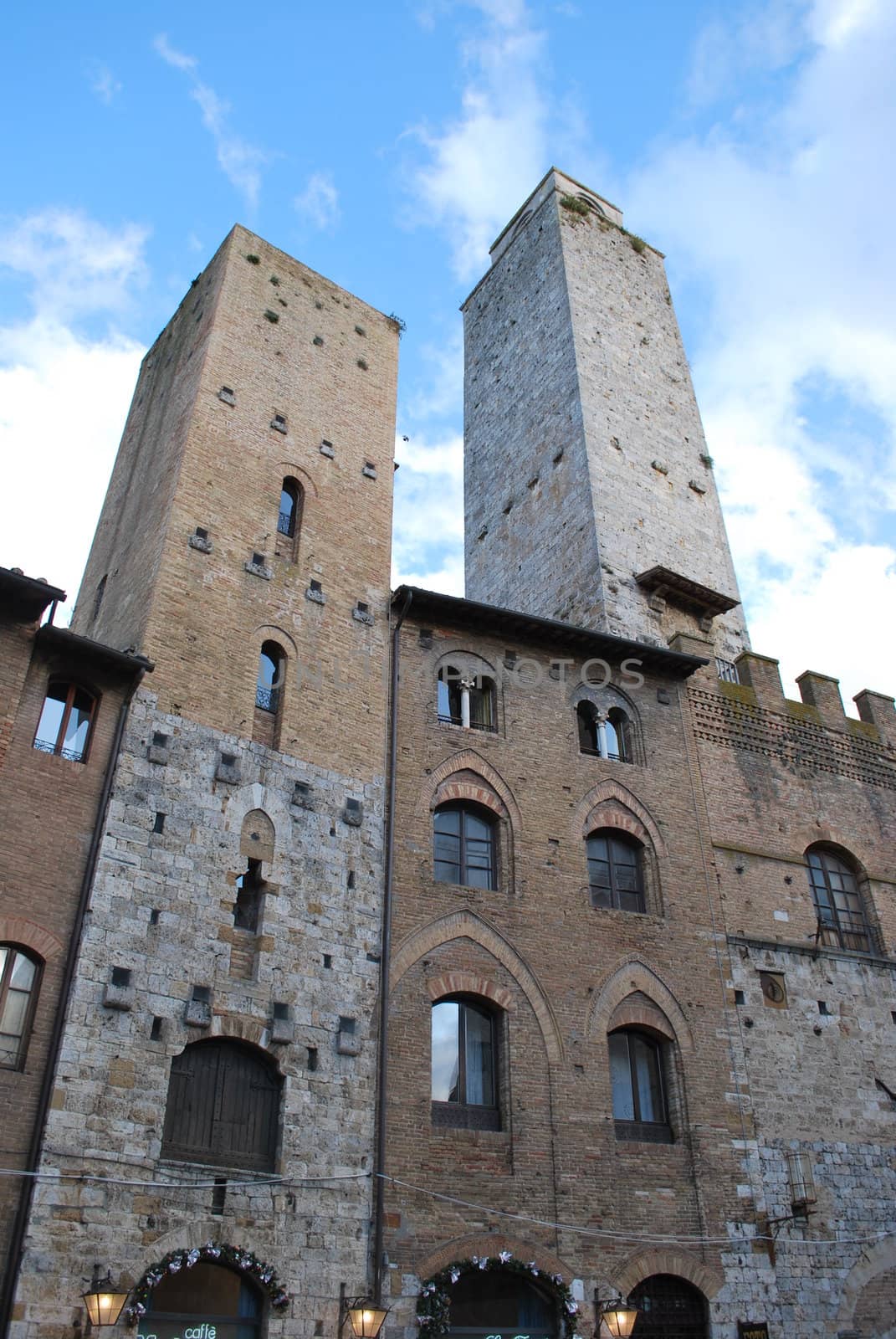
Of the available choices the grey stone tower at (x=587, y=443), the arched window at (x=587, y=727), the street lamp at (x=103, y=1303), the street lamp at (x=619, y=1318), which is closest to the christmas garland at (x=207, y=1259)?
the street lamp at (x=103, y=1303)

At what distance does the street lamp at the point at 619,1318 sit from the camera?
44.2ft

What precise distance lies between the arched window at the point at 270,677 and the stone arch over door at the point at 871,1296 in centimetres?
1115

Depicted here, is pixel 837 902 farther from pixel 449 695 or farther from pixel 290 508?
pixel 290 508

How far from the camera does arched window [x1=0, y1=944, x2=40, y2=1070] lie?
11.7 metres

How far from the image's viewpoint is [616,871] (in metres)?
17.5

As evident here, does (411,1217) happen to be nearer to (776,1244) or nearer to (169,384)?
(776,1244)

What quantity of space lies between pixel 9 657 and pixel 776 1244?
12.7 metres

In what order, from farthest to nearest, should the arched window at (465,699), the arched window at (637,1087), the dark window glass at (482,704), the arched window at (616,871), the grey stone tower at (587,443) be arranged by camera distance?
the grey stone tower at (587,443) < the dark window glass at (482,704) < the arched window at (465,699) < the arched window at (616,871) < the arched window at (637,1087)

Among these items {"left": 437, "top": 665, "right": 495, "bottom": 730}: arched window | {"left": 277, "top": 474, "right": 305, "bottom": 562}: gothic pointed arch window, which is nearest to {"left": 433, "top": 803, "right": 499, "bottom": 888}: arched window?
{"left": 437, "top": 665, "right": 495, "bottom": 730}: arched window

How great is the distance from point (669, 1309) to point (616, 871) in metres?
5.92

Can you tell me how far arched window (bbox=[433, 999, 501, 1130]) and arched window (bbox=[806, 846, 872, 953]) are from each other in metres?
6.55

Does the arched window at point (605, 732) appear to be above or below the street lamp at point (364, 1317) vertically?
above

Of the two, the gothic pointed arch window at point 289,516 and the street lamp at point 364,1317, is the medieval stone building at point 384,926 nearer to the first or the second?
the gothic pointed arch window at point 289,516

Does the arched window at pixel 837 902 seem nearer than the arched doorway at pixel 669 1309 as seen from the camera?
No
